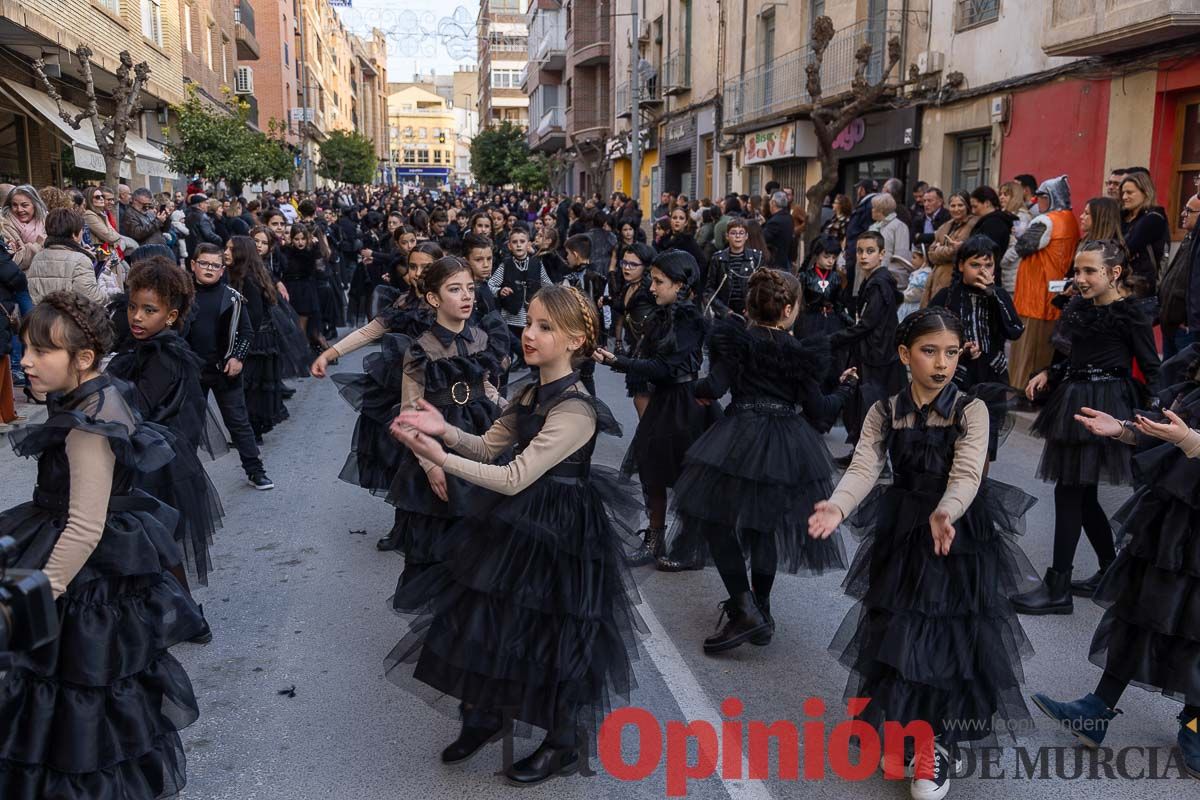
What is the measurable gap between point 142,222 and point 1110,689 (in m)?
12.5

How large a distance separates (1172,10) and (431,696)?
417 inches

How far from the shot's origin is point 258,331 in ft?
27.7

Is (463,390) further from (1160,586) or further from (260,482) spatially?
(260,482)

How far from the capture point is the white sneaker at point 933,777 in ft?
11.6

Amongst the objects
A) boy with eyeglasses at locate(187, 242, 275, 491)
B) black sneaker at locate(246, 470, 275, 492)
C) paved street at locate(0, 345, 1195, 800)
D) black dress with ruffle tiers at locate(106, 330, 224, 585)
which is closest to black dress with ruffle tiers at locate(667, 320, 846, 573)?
paved street at locate(0, 345, 1195, 800)

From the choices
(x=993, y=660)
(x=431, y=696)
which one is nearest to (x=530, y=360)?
(x=431, y=696)

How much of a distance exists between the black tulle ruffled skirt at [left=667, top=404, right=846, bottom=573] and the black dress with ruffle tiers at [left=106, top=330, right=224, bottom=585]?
2.16m

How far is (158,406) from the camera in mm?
5043

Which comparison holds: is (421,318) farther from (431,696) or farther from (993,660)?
(993,660)

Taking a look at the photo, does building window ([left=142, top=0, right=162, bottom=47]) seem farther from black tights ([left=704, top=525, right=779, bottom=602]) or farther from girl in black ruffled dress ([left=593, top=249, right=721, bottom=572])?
black tights ([left=704, top=525, right=779, bottom=602])

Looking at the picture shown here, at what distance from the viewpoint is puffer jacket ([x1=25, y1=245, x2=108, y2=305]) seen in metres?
8.73

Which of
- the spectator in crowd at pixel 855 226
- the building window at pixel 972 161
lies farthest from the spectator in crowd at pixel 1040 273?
the building window at pixel 972 161

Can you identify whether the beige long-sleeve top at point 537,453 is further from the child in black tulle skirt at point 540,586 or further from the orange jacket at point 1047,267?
the orange jacket at point 1047,267

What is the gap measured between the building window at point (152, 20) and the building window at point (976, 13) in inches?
735
